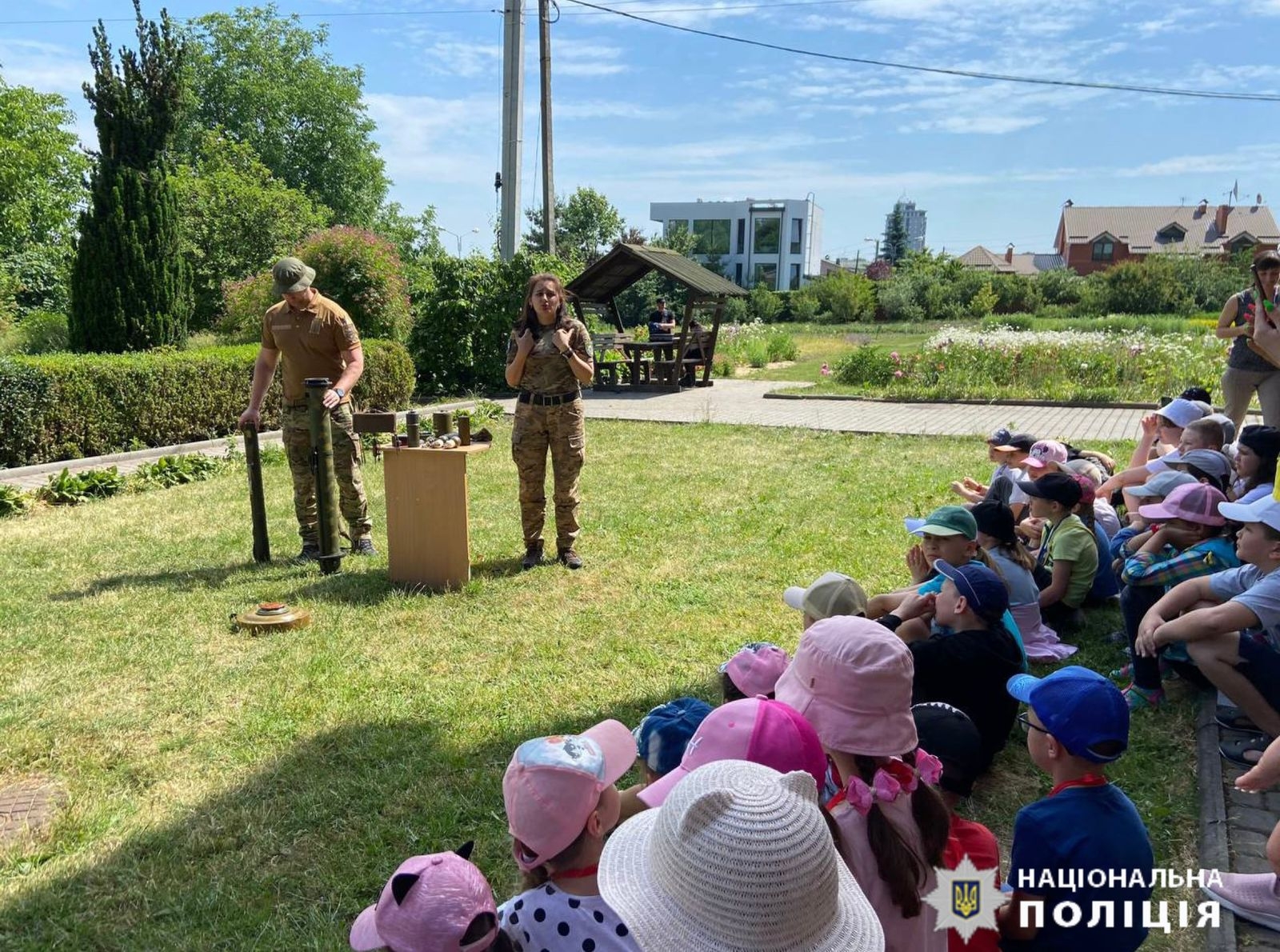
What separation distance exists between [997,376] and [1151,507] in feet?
39.1

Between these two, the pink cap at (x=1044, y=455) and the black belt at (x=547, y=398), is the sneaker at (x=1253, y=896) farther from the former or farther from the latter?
the black belt at (x=547, y=398)

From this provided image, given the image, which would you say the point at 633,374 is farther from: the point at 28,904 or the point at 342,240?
the point at 28,904

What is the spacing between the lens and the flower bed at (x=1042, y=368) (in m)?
13.6

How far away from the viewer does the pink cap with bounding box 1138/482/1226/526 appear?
3887 mm

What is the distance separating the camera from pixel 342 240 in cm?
1480

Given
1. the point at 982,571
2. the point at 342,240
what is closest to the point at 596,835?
the point at 982,571

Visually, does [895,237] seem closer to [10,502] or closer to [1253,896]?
[10,502]

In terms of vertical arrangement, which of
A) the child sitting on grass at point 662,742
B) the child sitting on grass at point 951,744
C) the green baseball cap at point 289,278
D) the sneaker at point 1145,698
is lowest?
the sneaker at point 1145,698

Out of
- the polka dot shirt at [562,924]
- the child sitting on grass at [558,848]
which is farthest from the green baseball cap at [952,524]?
the polka dot shirt at [562,924]

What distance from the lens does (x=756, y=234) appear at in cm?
10075

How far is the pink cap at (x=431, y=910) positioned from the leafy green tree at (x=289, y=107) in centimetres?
4477

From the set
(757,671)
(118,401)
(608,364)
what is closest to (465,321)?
(608,364)

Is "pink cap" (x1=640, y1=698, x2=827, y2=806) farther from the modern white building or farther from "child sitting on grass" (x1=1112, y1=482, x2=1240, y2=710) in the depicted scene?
the modern white building

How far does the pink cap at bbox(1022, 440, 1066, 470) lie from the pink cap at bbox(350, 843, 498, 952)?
4250mm
